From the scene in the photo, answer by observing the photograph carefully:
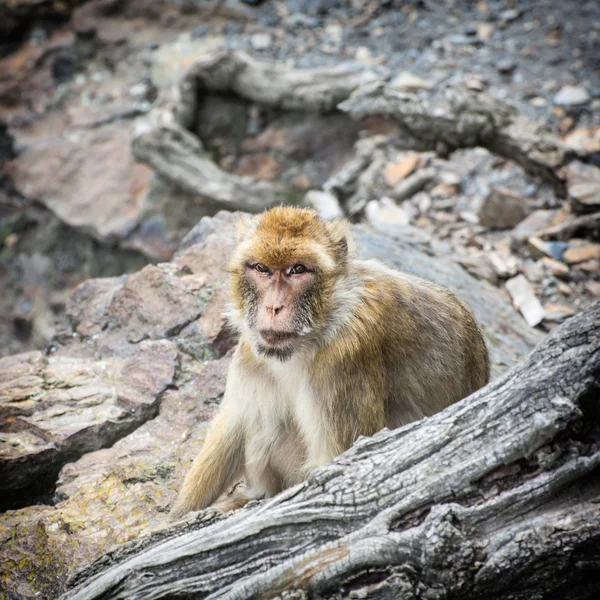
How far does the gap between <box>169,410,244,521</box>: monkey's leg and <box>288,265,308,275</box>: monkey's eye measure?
0.99 meters

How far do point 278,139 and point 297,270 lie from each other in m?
6.37

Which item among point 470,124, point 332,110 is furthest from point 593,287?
point 332,110

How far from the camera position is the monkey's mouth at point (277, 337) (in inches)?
138

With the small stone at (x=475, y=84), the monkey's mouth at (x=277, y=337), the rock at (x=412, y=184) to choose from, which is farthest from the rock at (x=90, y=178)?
the monkey's mouth at (x=277, y=337)

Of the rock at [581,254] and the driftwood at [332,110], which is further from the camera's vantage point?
the driftwood at [332,110]

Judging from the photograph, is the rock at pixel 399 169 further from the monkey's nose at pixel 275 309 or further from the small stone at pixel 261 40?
the monkey's nose at pixel 275 309

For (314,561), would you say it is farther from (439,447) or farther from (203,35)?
(203,35)

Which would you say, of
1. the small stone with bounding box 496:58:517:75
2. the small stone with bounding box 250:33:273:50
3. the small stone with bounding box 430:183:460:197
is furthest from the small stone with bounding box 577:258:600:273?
the small stone with bounding box 250:33:273:50

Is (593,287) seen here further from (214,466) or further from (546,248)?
(214,466)

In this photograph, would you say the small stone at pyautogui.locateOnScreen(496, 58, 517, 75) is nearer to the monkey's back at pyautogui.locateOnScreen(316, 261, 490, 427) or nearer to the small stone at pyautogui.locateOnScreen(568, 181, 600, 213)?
the small stone at pyautogui.locateOnScreen(568, 181, 600, 213)

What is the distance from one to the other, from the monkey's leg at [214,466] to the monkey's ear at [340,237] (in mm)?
1146

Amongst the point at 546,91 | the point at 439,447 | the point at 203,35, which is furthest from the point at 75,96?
the point at 439,447

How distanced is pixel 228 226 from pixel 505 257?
2.96 metres

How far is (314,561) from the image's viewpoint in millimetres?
2641
